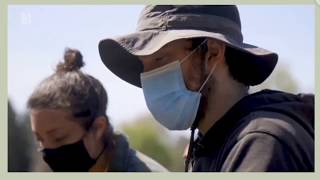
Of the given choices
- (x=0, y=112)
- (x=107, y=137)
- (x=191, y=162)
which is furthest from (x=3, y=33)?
(x=191, y=162)

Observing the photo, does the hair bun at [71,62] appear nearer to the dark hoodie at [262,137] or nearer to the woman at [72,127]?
the woman at [72,127]

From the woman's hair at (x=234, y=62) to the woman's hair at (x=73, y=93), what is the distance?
57 centimetres

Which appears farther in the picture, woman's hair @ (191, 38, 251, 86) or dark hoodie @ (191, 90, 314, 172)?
woman's hair @ (191, 38, 251, 86)

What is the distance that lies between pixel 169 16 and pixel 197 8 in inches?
3.2

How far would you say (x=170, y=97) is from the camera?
1.70 metres

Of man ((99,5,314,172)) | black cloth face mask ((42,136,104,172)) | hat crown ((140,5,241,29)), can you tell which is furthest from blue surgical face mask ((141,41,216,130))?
black cloth face mask ((42,136,104,172))

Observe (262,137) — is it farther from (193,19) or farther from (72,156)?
(72,156)

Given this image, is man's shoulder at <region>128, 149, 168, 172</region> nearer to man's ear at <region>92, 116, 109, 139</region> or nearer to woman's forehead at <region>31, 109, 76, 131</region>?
man's ear at <region>92, 116, 109, 139</region>

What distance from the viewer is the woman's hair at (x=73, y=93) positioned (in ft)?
6.70

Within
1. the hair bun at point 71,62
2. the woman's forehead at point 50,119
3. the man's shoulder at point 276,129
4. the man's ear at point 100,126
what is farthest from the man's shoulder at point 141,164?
the man's shoulder at point 276,129

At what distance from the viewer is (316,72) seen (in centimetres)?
188

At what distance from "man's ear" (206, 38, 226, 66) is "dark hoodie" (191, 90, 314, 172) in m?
0.14

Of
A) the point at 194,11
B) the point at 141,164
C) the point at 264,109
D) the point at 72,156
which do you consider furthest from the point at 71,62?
the point at 264,109

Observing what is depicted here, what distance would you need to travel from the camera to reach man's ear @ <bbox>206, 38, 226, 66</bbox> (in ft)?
5.23
